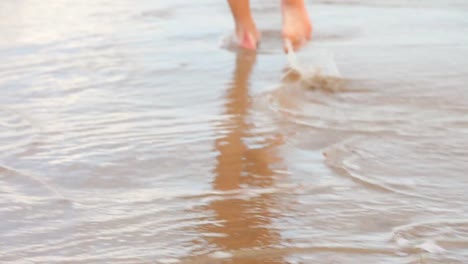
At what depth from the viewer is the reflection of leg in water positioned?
1.95 m

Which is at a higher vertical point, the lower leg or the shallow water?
the lower leg

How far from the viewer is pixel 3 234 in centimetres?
201

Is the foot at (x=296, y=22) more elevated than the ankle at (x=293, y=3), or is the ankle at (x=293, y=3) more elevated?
the ankle at (x=293, y=3)

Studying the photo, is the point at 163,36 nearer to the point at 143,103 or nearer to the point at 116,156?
the point at 143,103

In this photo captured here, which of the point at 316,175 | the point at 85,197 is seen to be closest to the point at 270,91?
the point at 316,175

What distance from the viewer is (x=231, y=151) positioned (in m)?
2.62

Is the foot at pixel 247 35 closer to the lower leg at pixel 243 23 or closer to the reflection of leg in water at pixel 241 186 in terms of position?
the lower leg at pixel 243 23

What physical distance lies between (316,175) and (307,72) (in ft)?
3.98

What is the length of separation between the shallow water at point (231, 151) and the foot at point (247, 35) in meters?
0.09

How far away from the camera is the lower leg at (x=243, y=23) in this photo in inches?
167

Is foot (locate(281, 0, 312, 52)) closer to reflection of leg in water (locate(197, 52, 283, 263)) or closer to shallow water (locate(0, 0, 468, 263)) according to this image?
shallow water (locate(0, 0, 468, 263))

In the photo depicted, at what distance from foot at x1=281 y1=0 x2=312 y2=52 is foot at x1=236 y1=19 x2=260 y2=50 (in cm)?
19

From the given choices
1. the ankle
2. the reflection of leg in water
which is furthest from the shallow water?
the ankle

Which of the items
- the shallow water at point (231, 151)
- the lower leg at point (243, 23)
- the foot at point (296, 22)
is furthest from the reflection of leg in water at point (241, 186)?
the lower leg at point (243, 23)
